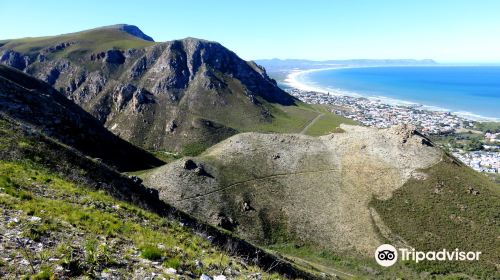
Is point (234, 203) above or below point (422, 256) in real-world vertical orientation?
above

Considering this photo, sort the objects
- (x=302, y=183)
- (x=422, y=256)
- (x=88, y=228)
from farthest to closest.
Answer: (x=302, y=183) → (x=422, y=256) → (x=88, y=228)

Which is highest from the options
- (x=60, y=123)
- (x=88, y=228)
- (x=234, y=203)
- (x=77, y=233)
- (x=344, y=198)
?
(x=77, y=233)

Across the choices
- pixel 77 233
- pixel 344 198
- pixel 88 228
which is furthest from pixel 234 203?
pixel 77 233

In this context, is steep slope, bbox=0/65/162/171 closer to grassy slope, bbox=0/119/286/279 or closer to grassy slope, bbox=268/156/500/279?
grassy slope, bbox=0/119/286/279

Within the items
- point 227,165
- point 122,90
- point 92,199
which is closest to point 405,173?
point 227,165

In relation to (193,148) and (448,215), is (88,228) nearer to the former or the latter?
(448,215)

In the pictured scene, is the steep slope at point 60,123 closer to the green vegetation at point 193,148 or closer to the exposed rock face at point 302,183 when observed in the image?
the exposed rock face at point 302,183

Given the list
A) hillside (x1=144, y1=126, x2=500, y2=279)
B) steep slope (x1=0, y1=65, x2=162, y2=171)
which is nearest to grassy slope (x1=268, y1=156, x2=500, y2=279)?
hillside (x1=144, y1=126, x2=500, y2=279)

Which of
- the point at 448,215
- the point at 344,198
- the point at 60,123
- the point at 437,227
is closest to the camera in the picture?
the point at 437,227
